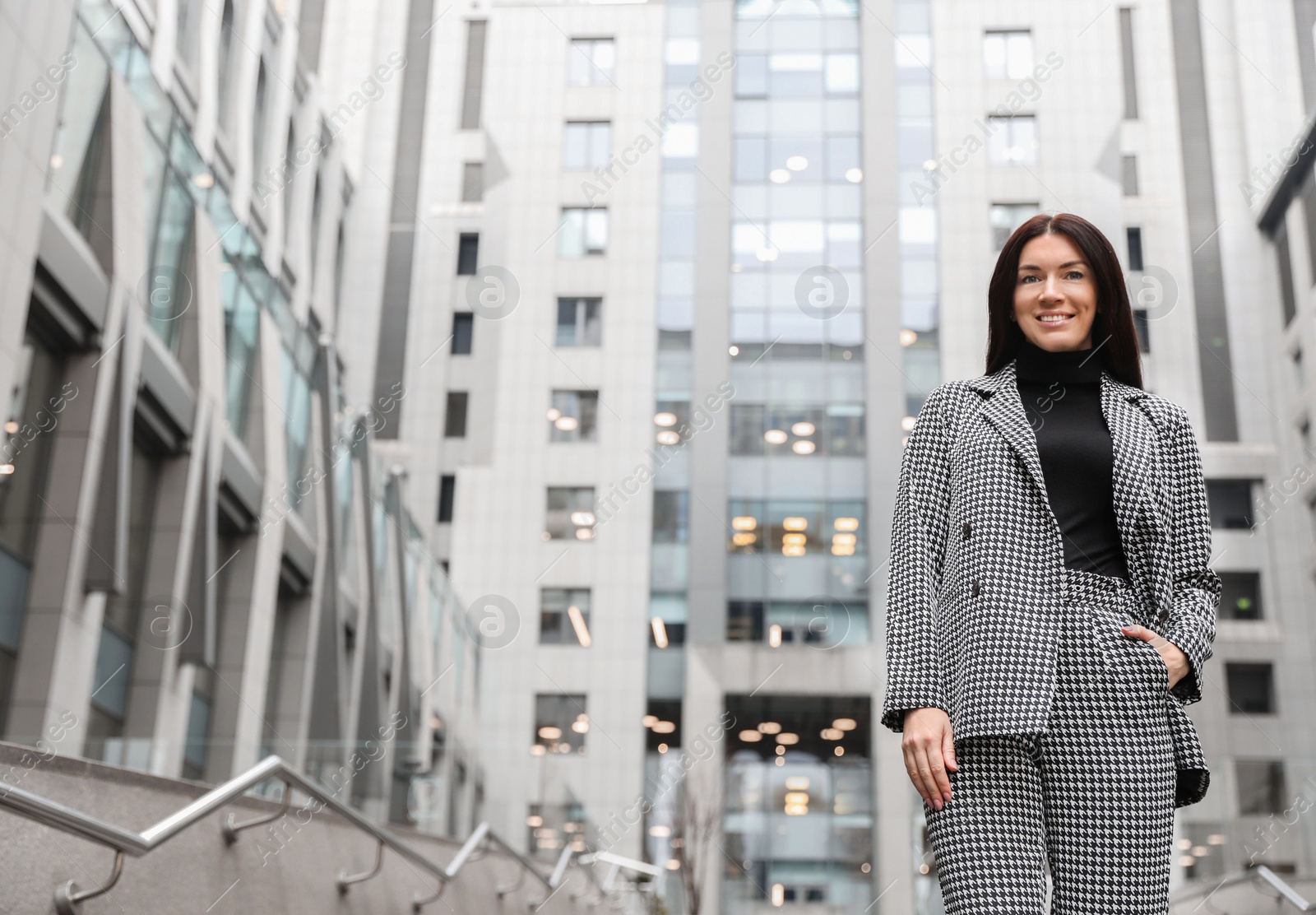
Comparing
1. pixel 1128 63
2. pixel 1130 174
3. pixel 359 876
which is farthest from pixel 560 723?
pixel 359 876

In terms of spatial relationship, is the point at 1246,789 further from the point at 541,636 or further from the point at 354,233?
the point at 354,233

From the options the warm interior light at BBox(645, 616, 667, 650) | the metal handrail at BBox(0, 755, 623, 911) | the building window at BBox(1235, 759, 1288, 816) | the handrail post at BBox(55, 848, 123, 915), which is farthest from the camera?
the warm interior light at BBox(645, 616, 667, 650)

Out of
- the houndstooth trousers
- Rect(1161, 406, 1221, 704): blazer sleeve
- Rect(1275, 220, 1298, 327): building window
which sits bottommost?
the houndstooth trousers

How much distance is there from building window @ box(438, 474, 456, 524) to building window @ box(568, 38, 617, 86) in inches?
405

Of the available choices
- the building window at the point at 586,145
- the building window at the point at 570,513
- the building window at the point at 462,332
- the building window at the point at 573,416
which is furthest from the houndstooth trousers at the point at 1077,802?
the building window at the point at 586,145

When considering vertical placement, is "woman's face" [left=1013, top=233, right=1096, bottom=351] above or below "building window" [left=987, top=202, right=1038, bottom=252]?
below

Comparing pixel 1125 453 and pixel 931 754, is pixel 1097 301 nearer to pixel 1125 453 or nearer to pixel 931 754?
pixel 1125 453

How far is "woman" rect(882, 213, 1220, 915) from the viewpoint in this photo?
75.6 inches

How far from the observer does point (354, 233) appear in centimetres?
3189

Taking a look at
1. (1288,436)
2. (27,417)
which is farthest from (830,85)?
(27,417)

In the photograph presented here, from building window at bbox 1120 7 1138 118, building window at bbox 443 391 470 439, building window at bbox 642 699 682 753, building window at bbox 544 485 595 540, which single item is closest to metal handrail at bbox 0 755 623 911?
building window at bbox 642 699 682 753

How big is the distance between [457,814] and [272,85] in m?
14.4

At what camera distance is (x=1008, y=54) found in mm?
32906

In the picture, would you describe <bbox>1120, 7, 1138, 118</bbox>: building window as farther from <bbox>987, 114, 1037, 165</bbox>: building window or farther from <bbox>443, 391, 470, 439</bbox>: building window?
<bbox>443, 391, 470, 439</bbox>: building window
